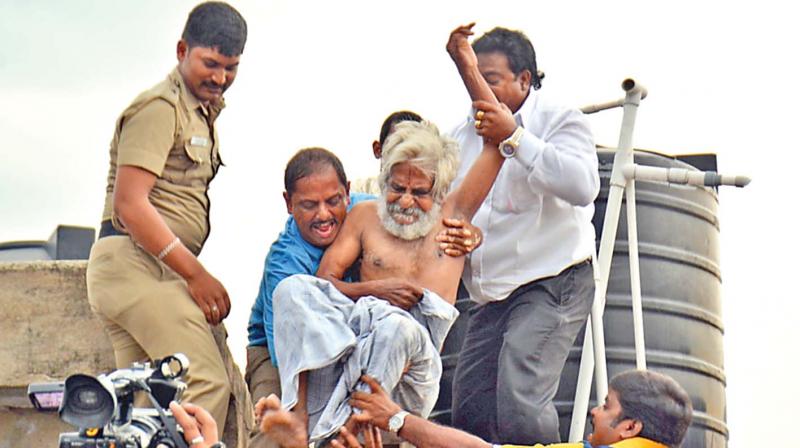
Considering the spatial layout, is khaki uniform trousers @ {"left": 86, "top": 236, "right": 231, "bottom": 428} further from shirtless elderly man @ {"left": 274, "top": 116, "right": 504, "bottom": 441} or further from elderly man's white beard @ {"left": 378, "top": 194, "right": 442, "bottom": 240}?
elderly man's white beard @ {"left": 378, "top": 194, "right": 442, "bottom": 240}

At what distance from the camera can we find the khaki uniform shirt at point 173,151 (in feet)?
20.5

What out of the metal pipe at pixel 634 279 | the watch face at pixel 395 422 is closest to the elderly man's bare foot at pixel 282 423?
the watch face at pixel 395 422

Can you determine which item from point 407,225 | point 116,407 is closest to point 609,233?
point 407,225

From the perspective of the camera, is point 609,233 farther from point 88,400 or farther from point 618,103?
point 88,400

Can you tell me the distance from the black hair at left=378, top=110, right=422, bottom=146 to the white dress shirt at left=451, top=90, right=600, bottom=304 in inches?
11.4

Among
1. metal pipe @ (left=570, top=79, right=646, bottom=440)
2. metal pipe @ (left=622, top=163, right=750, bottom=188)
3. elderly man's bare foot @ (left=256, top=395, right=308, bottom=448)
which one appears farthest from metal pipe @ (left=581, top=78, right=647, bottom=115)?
elderly man's bare foot @ (left=256, top=395, right=308, bottom=448)

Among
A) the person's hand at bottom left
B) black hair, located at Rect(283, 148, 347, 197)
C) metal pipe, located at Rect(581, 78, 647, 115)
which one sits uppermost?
metal pipe, located at Rect(581, 78, 647, 115)

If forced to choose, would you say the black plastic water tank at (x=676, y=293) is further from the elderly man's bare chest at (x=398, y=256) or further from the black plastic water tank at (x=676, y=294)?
the elderly man's bare chest at (x=398, y=256)

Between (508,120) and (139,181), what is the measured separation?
130 cm

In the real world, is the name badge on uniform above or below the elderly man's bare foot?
above

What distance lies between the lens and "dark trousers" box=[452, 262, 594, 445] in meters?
6.13

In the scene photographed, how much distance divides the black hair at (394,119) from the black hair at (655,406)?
157cm

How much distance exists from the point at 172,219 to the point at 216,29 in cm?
69

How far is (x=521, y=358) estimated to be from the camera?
6.21 m
